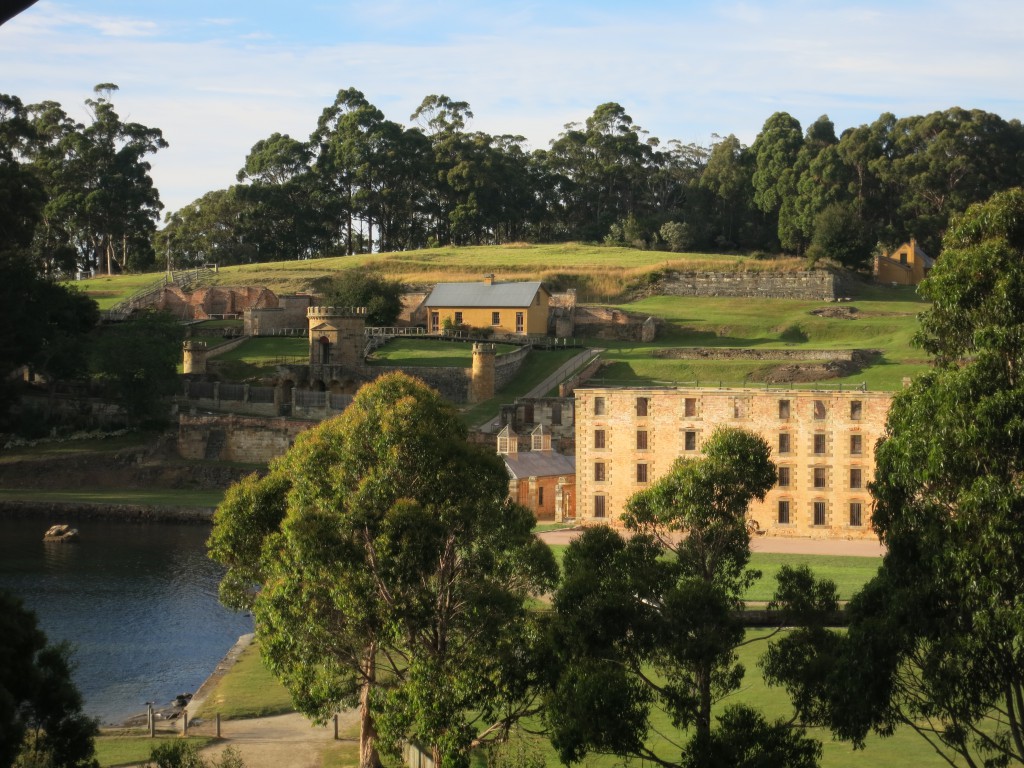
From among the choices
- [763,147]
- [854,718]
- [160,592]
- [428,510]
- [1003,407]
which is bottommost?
[160,592]

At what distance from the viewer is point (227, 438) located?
218 ft

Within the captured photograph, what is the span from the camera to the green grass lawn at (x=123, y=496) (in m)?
59.9

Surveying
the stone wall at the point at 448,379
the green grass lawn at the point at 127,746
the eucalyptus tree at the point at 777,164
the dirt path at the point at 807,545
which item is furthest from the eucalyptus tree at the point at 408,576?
the eucalyptus tree at the point at 777,164

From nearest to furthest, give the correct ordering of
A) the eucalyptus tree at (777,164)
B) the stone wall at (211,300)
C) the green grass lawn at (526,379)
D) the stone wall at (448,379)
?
the green grass lawn at (526,379) → the stone wall at (448,379) → the stone wall at (211,300) → the eucalyptus tree at (777,164)

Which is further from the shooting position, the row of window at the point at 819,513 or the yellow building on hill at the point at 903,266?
the yellow building on hill at the point at 903,266

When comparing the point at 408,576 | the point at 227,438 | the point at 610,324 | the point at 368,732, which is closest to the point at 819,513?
the point at 227,438

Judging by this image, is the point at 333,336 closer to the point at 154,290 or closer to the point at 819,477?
the point at 154,290

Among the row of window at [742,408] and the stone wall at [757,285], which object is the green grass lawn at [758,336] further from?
the row of window at [742,408]

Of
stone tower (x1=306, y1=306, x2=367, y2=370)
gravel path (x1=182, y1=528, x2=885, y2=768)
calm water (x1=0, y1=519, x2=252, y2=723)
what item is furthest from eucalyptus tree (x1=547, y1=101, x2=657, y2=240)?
gravel path (x1=182, y1=528, x2=885, y2=768)

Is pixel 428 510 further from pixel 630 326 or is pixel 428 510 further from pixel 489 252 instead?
pixel 489 252

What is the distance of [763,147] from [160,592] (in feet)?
247

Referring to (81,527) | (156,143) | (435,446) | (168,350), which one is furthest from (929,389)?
(156,143)

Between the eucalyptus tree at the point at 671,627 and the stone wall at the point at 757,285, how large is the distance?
6619 cm

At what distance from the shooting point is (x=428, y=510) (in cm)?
2252
